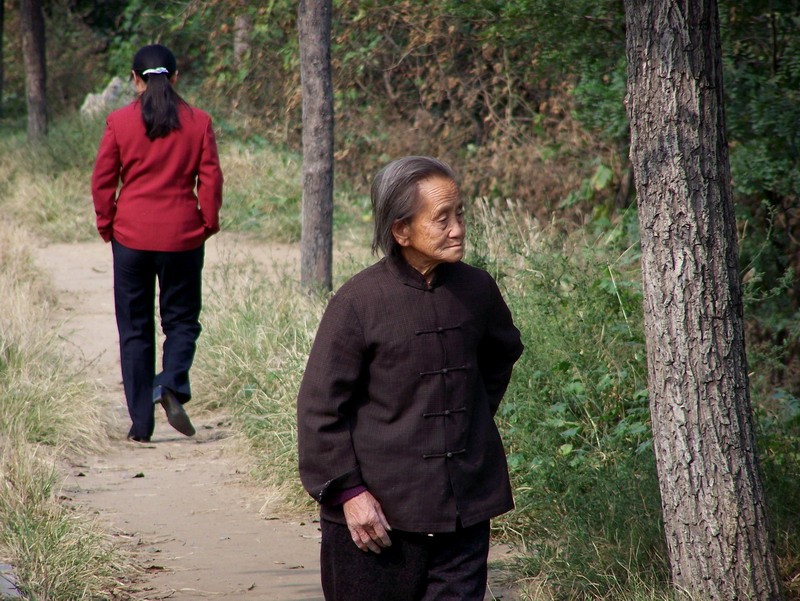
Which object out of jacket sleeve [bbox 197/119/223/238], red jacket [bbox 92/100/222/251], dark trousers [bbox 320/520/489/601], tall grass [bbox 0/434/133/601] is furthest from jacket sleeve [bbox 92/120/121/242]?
dark trousers [bbox 320/520/489/601]

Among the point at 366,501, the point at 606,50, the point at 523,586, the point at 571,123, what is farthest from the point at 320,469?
the point at 571,123

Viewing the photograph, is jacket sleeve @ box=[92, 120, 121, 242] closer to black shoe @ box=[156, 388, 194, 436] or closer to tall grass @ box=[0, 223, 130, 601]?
black shoe @ box=[156, 388, 194, 436]

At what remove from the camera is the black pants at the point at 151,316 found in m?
5.84

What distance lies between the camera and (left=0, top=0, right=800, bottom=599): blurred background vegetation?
429cm

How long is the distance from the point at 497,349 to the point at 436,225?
43 centimetres

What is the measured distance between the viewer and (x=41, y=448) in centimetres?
572

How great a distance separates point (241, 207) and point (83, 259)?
7.12 ft

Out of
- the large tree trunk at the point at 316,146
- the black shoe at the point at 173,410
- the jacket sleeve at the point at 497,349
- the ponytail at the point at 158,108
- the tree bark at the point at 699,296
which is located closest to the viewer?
the jacket sleeve at the point at 497,349

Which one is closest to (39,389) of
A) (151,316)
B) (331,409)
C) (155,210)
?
(151,316)

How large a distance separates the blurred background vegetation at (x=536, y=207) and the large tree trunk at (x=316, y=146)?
357mm

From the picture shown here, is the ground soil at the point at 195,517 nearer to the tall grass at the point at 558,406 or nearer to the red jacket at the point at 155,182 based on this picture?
the tall grass at the point at 558,406

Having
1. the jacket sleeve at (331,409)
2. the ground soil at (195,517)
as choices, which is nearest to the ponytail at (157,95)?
the ground soil at (195,517)

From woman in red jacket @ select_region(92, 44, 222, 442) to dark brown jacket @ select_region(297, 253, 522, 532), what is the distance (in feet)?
10.7

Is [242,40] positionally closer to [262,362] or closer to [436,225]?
[262,362]
